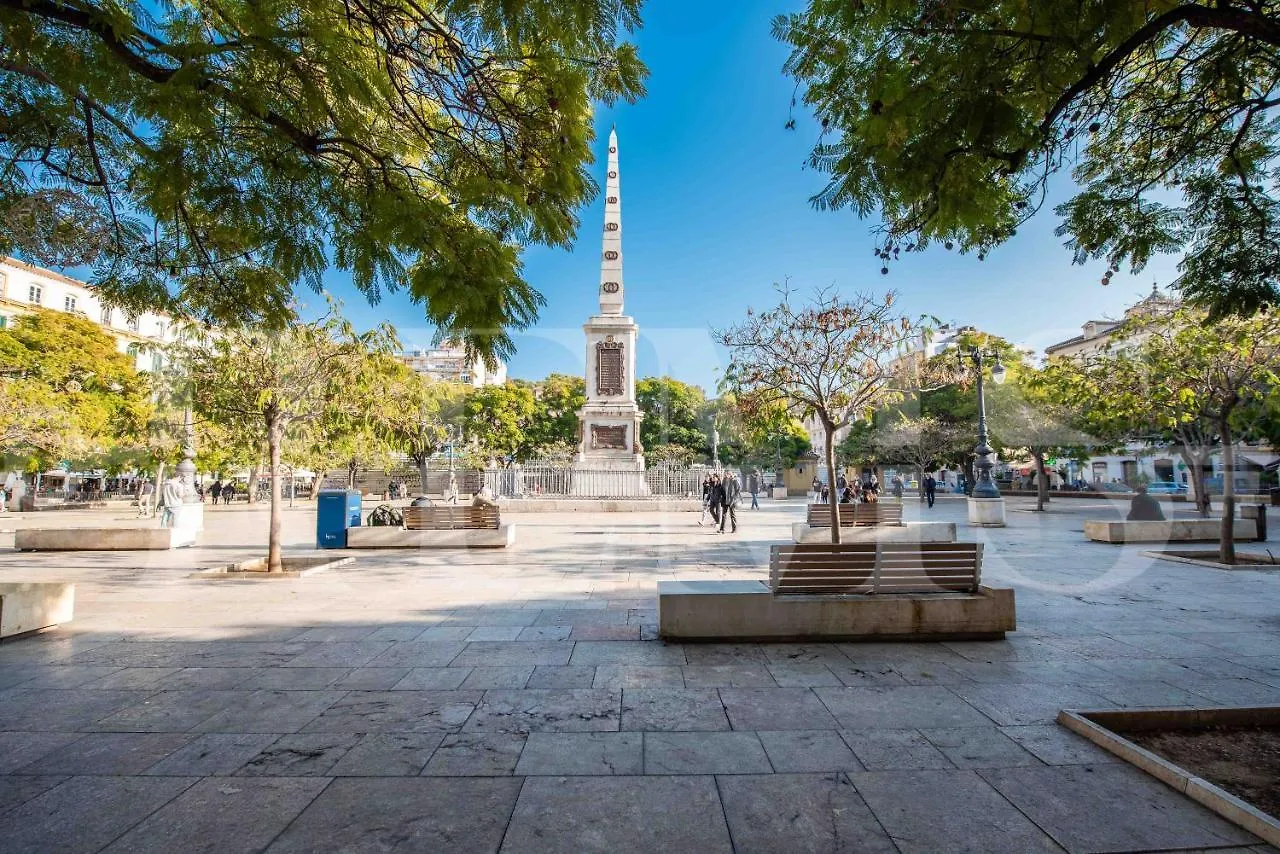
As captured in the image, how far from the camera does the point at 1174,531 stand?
42.4 feet

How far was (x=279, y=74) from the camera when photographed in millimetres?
3568

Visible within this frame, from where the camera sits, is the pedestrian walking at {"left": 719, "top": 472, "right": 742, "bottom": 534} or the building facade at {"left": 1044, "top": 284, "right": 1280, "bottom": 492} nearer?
the pedestrian walking at {"left": 719, "top": 472, "right": 742, "bottom": 534}

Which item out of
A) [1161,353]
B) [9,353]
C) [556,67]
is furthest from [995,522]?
[9,353]

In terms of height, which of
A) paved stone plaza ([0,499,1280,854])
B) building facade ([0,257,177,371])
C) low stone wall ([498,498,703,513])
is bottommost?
paved stone plaza ([0,499,1280,854])

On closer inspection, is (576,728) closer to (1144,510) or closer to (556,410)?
(1144,510)

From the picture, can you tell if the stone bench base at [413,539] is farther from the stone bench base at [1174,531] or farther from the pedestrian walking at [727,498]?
the stone bench base at [1174,531]

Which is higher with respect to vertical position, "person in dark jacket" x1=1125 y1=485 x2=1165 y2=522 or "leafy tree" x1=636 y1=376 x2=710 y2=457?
"leafy tree" x1=636 y1=376 x2=710 y2=457

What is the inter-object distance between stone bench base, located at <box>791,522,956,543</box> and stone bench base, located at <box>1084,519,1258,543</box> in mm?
3543

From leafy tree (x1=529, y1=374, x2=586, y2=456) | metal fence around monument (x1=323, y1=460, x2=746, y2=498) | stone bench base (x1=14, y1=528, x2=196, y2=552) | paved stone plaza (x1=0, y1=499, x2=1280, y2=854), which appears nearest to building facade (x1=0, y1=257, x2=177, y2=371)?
leafy tree (x1=529, y1=374, x2=586, y2=456)

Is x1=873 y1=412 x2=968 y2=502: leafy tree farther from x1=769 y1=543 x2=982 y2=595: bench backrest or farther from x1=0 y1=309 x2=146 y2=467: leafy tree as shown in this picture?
x1=0 y1=309 x2=146 y2=467: leafy tree

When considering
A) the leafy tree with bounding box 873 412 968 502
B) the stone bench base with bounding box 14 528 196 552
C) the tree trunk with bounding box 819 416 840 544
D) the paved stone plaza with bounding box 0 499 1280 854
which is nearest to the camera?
the paved stone plaza with bounding box 0 499 1280 854

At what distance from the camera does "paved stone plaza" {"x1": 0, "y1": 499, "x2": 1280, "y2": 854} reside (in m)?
2.79

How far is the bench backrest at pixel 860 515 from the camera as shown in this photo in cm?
1351

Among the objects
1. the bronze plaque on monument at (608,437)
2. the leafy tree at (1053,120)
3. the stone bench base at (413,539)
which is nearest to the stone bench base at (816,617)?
the leafy tree at (1053,120)
